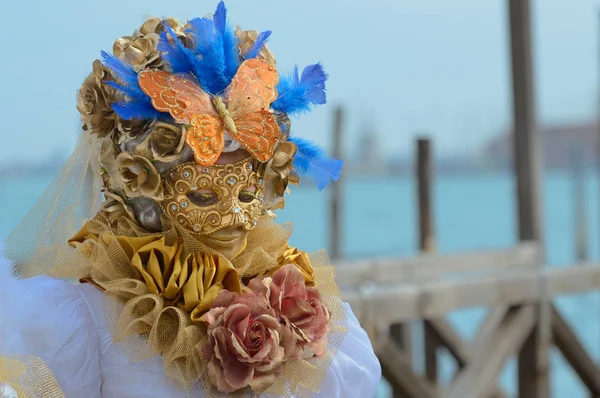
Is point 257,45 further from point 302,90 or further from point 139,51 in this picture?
point 139,51

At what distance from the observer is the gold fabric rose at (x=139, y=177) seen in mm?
1583

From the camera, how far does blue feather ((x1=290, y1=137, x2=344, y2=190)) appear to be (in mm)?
1782

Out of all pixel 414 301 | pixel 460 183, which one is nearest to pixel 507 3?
pixel 414 301

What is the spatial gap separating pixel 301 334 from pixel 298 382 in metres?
0.09

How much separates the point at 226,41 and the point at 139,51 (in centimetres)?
16

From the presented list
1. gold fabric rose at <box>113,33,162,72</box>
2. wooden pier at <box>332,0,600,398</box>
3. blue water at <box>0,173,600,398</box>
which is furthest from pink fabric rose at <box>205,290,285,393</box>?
Result: blue water at <box>0,173,600,398</box>

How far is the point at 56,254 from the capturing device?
5.39 feet

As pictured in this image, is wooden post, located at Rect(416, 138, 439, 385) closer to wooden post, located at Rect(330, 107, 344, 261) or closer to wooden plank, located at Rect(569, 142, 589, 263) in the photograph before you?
wooden post, located at Rect(330, 107, 344, 261)

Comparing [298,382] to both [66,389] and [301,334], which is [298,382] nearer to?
[301,334]

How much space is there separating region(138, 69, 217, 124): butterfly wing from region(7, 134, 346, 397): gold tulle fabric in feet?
0.59

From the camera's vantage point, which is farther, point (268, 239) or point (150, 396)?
point (268, 239)

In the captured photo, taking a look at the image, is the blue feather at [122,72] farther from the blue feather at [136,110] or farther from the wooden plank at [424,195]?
the wooden plank at [424,195]

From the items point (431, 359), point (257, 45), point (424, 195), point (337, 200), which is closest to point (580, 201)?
point (337, 200)

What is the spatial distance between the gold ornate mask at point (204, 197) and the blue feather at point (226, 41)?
0.17 m
